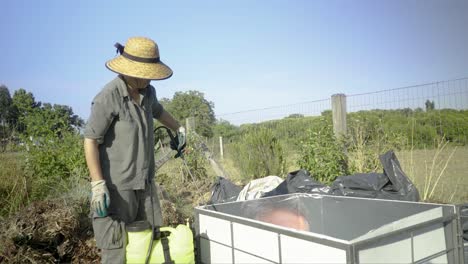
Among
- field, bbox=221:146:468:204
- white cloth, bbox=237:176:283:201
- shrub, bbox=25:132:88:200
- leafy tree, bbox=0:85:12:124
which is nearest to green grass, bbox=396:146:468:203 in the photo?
field, bbox=221:146:468:204

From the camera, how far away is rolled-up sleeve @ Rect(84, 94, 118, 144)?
222 cm

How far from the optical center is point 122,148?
236 cm

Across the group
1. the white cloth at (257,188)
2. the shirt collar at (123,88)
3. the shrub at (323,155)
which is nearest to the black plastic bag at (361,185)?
the white cloth at (257,188)

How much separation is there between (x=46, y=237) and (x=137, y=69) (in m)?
2.10

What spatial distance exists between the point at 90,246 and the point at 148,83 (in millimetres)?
1931

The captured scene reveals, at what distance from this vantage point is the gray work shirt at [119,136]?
7.34 feet

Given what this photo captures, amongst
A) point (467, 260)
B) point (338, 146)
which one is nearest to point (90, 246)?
point (467, 260)

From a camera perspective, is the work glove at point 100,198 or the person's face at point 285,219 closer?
the work glove at point 100,198

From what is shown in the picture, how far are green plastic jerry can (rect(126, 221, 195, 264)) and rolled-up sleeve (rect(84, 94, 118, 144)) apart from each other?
0.58 meters

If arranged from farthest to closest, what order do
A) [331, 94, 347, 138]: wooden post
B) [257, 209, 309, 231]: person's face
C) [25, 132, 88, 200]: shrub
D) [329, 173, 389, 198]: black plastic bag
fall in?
[331, 94, 347, 138]: wooden post < [25, 132, 88, 200]: shrub < [329, 173, 389, 198]: black plastic bag < [257, 209, 309, 231]: person's face

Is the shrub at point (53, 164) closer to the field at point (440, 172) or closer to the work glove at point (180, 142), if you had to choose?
the work glove at point (180, 142)

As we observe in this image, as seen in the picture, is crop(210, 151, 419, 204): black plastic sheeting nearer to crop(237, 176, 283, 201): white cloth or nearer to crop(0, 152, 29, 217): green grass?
crop(237, 176, 283, 201): white cloth

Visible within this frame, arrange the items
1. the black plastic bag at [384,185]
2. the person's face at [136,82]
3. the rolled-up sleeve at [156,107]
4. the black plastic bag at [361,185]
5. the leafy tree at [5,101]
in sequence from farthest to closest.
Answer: the leafy tree at [5,101] < the black plastic bag at [361,185] < the black plastic bag at [384,185] < the rolled-up sleeve at [156,107] < the person's face at [136,82]

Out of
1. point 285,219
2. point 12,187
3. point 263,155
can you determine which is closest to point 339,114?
point 263,155
